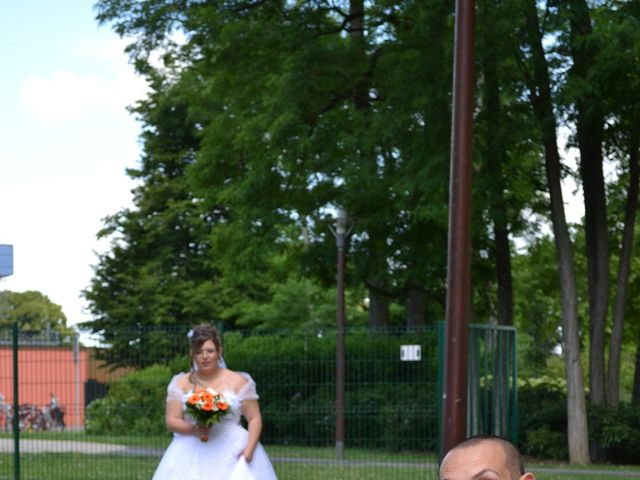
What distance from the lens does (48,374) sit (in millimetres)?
18828

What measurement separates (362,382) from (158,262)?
135ft

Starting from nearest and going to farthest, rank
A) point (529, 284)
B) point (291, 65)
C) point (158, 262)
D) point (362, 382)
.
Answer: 1. point (362, 382)
2. point (291, 65)
3. point (529, 284)
4. point (158, 262)

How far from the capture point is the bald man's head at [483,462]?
7.65 feet

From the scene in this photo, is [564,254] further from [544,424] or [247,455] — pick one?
[247,455]

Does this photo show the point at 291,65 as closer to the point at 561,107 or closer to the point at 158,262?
the point at 561,107

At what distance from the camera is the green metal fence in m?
18.8

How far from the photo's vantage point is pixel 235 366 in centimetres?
2162

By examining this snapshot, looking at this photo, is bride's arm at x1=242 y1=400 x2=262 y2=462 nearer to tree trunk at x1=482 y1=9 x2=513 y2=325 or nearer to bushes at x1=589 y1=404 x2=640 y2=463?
tree trunk at x1=482 y1=9 x2=513 y2=325

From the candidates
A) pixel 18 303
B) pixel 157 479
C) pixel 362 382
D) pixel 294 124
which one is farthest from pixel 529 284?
pixel 18 303

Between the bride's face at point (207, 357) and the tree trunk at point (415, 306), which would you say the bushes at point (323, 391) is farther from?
the tree trunk at point (415, 306)

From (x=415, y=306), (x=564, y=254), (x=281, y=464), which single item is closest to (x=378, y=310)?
(x=415, y=306)

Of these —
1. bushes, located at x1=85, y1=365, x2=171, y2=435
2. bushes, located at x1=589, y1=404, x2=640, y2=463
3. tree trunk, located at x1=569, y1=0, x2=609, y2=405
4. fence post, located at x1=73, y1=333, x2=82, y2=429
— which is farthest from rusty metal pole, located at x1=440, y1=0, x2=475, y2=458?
tree trunk, located at x1=569, y1=0, x2=609, y2=405

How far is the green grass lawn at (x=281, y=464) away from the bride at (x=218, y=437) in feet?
29.4

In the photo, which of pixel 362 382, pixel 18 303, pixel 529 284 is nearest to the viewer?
pixel 362 382
